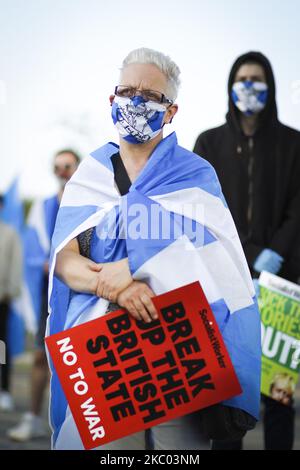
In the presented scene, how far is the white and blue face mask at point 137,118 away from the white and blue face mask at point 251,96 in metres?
1.73

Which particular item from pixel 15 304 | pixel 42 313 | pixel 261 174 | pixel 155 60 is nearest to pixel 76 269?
pixel 155 60

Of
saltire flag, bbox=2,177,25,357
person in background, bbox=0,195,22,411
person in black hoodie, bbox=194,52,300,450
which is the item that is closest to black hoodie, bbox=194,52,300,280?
person in black hoodie, bbox=194,52,300,450

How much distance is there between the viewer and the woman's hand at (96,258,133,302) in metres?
3.61

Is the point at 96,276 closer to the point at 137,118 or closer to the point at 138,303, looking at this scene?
the point at 138,303

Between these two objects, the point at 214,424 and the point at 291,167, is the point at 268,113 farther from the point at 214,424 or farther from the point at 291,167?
the point at 214,424

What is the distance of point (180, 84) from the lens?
12.7 feet

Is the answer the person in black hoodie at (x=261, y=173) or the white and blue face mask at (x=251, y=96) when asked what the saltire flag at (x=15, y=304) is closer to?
the person in black hoodie at (x=261, y=173)

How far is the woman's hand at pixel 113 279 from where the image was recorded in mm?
3613

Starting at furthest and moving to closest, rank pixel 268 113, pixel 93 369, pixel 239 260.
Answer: pixel 268 113, pixel 239 260, pixel 93 369

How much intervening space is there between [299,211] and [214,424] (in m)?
2.05

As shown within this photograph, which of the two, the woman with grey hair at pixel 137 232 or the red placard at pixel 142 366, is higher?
the woman with grey hair at pixel 137 232

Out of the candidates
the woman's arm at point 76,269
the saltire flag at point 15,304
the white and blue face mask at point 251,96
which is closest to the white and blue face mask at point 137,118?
the woman's arm at point 76,269

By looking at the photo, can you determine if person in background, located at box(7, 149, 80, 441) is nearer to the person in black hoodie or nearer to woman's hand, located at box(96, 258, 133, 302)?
the person in black hoodie
